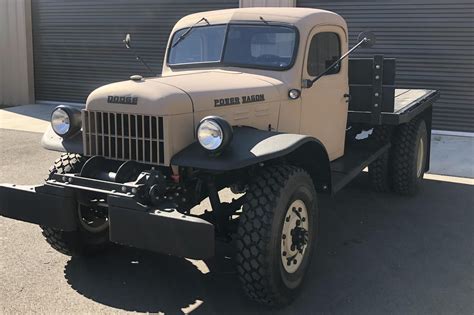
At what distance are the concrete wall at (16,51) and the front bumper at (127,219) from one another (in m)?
11.7

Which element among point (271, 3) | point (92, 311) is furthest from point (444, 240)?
point (271, 3)

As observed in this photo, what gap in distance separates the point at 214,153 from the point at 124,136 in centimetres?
70

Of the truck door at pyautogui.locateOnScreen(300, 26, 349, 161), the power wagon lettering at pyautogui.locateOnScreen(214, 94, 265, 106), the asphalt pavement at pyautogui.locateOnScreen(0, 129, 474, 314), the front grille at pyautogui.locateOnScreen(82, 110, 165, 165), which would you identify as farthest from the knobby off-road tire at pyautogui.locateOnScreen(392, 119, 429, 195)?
the front grille at pyautogui.locateOnScreen(82, 110, 165, 165)

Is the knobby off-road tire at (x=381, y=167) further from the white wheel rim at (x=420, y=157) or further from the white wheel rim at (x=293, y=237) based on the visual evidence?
the white wheel rim at (x=293, y=237)

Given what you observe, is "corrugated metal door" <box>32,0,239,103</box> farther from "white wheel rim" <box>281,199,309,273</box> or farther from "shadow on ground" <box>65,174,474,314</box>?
"white wheel rim" <box>281,199,309,273</box>

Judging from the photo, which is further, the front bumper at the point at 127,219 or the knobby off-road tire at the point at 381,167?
the knobby off-road tire at the point at 381,167

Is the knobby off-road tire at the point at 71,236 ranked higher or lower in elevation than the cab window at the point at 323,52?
lower

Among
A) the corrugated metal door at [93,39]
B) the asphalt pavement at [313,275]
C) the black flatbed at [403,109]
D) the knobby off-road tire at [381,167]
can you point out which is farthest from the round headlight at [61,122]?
the corrugated metal door at [93,39]

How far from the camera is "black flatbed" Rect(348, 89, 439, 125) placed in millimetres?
5539

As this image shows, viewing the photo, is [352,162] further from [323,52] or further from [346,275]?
[346,275]

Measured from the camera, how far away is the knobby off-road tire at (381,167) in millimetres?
6078

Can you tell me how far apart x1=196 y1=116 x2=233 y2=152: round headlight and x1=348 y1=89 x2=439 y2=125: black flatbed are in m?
2.73

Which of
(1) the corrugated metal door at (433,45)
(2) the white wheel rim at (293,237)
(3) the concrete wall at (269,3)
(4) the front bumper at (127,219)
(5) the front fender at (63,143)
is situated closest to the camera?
(4) the front bumper at (127,219)

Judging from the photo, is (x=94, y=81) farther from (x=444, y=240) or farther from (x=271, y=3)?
(x=444, y=240)
